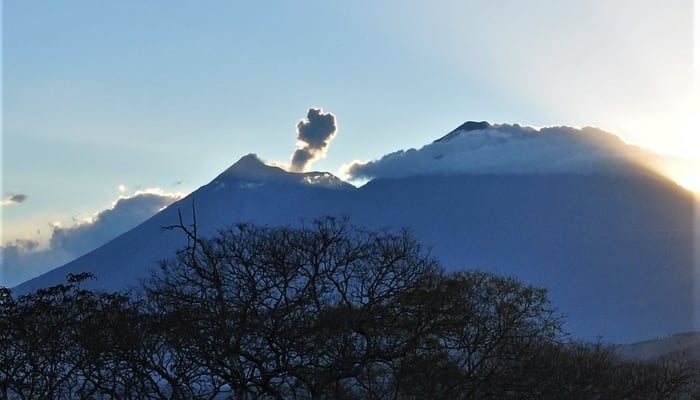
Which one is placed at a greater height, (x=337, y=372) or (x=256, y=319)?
(x=256, y=319)

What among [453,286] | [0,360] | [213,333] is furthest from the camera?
[453,286]

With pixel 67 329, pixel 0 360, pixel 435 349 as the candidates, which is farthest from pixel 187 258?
pixel 435 349

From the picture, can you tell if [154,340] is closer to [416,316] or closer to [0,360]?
[0,360]

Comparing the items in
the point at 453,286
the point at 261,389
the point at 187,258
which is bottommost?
the point at 261,389

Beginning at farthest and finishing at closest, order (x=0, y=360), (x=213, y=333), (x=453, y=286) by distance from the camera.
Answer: (x=453, y=286)
(x=0, y=360)
(x=213, y=333)

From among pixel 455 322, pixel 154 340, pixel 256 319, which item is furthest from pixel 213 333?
pixel 455 322

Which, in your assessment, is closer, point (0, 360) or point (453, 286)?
point (0, 360)

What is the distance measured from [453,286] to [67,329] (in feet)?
37.6

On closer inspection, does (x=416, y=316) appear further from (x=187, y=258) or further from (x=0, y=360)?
(x=0, y=360)

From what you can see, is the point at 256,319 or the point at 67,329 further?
the point at 67,329

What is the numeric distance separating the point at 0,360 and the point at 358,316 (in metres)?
10.1

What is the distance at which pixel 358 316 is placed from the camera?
997 inches

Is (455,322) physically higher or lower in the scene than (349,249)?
lower

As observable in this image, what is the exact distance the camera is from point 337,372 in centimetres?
2458
